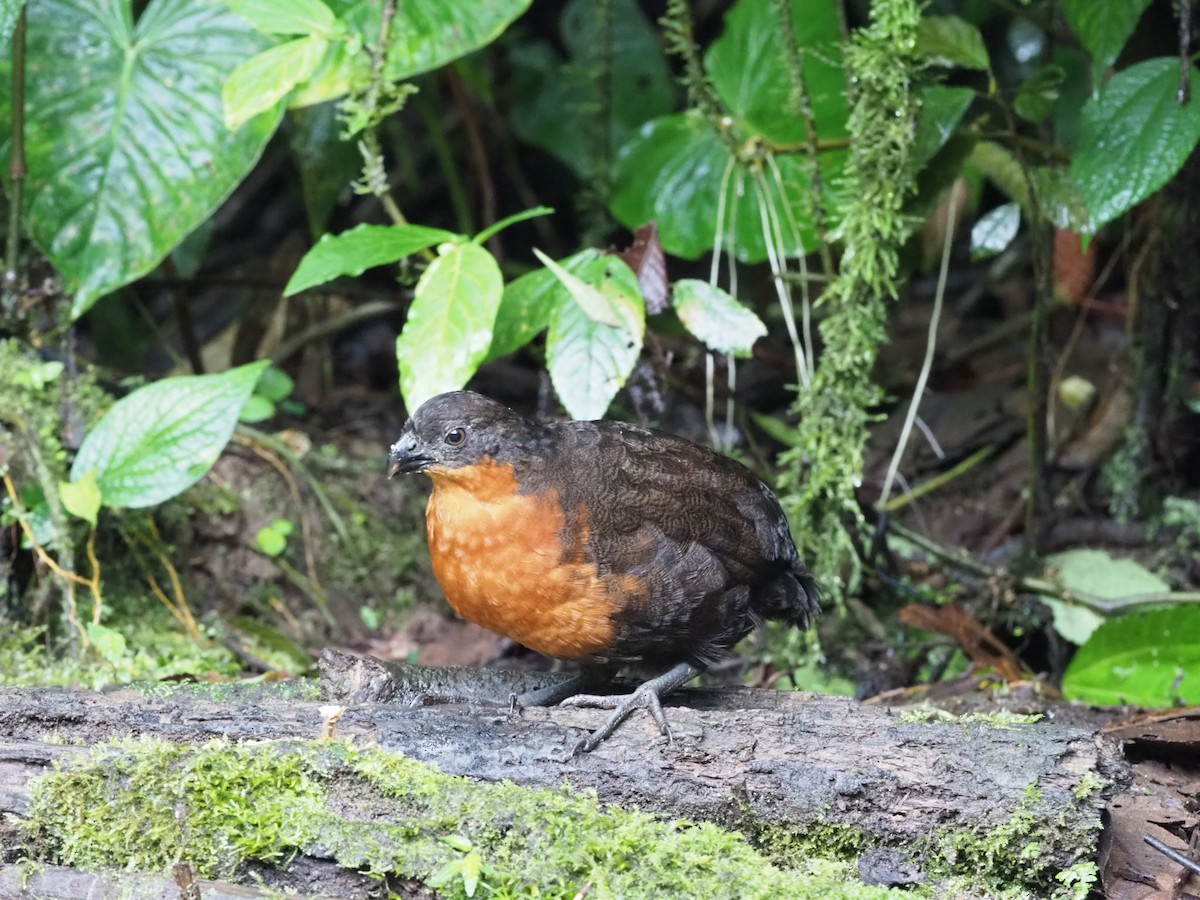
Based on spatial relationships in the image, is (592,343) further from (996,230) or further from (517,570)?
(996,230)

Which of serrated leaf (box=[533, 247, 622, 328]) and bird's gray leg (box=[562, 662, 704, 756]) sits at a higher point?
serrated leaf (box=[533, 247, 622, 328])

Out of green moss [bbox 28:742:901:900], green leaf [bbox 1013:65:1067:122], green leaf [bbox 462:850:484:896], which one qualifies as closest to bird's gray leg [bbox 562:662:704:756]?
green moss [bbox 28:742:901:900]

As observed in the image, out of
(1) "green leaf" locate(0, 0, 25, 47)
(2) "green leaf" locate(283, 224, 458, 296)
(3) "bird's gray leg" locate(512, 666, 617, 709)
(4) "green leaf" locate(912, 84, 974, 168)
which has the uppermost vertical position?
(1) "green leaf" locate(0, 0, 25, 47)

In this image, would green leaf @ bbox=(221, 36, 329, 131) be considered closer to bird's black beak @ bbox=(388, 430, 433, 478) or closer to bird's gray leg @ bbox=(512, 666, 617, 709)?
bird's black beak @ bbox=(388, 430, 433, 478)

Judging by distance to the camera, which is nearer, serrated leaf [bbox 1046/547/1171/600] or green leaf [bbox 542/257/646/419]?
green leaf [bbox 542/257/646/419]

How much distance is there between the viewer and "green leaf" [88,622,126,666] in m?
3.76

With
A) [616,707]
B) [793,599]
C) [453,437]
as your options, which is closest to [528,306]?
[453,437]

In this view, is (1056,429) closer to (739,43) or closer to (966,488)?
(966,488)

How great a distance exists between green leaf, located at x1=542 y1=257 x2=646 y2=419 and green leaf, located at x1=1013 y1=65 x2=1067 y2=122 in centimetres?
149

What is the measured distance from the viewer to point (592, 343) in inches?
146

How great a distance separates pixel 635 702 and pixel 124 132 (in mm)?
2566

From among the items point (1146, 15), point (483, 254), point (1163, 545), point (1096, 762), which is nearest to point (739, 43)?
point (1146, 15)

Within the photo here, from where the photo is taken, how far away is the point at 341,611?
4.83 m

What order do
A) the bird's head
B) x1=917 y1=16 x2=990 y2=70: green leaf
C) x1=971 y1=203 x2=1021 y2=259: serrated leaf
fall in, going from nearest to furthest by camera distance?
the bird's head
x1=917 y1=16 x2=990 y2=70: green leaf
x1=971 y1=203 x2=1021 y2=259: serrated leaf
